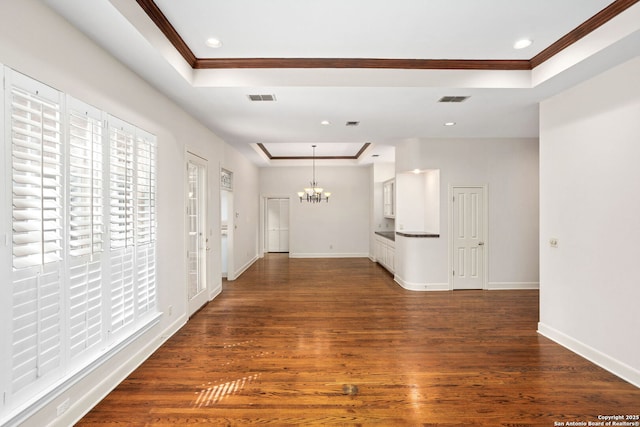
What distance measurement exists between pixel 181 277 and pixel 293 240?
569 centimetres

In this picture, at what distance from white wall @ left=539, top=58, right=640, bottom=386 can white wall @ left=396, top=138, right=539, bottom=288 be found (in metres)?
1.88

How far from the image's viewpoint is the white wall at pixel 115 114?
5.81 feet

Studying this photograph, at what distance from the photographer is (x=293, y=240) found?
9469 millimetres

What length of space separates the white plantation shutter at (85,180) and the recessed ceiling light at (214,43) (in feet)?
3.80

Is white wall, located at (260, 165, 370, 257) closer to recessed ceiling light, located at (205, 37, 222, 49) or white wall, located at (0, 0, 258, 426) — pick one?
white wall, located at (0, 0, 258, 426)

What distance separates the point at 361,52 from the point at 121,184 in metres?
2.53

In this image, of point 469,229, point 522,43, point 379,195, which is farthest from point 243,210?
point 522,43

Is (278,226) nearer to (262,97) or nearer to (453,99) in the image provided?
(262,97)

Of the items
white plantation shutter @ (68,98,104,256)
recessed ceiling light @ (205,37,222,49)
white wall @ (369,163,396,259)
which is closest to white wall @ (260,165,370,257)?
white wall @ (369,163,396,259)

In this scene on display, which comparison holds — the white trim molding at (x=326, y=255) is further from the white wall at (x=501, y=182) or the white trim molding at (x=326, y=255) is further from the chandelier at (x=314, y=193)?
the white wall at (x=501, y=182)

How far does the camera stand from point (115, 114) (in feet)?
8.44

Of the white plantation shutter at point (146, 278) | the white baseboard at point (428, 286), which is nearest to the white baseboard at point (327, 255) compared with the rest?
the white baseboard at point (428, 286)

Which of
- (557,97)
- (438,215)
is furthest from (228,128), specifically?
(557,97)

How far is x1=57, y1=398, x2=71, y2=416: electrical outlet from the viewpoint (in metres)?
1.98
